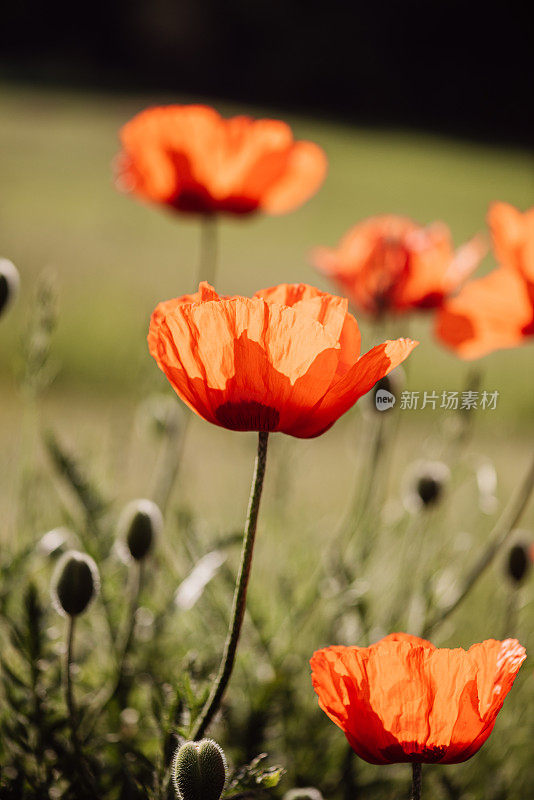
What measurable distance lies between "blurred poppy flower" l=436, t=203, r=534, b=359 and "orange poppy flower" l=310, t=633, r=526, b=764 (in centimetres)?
21

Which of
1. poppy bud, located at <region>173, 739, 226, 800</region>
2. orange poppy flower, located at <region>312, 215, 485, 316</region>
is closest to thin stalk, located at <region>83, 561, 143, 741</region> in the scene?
poppy bud, located at <region>173, 739, 226, 800</region>

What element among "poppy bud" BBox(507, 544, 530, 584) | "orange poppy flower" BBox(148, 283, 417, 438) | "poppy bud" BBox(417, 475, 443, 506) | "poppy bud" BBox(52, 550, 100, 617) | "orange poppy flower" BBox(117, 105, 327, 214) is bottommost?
"poppy bud" BBox(507, 544, 530, 584)

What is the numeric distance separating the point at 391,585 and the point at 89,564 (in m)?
0.30

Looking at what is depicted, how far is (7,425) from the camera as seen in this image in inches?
43.5

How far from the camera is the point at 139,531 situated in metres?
0.38

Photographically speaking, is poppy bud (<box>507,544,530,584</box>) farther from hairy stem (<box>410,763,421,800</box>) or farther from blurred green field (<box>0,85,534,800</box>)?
hairy stem (<box>410,763,421,800</box>)

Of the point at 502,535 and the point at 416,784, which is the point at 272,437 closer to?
the point at 502,535

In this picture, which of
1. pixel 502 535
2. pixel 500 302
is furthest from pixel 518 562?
pixel 500 302

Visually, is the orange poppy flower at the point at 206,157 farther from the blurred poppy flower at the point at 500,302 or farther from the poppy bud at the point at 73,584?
the poppy bud at the point at 73,584

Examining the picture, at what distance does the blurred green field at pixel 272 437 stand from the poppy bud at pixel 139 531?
2.5 inches

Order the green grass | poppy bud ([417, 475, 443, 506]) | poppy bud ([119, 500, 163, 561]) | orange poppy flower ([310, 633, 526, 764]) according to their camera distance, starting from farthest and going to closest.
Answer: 1. the green grass
2. poppy bud ([417, 475, 443, 506])
3. poppy bud ([119, 500, 163, 561])
4. orange poppy flower ([310, 633, 526, 764])

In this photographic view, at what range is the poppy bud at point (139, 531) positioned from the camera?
38 centimetres

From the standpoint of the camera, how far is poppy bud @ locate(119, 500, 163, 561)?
0.38m

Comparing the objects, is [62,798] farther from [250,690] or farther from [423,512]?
[423,512]
